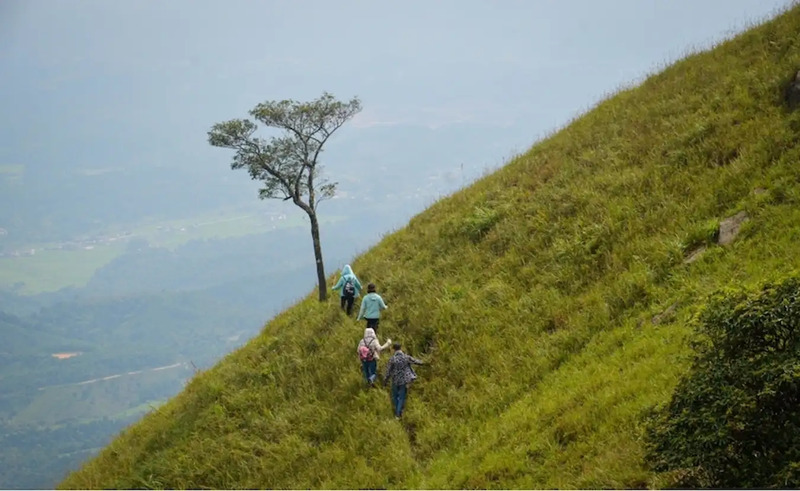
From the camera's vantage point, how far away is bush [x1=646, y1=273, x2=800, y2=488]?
282 inches

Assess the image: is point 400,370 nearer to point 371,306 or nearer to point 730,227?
point 371,306

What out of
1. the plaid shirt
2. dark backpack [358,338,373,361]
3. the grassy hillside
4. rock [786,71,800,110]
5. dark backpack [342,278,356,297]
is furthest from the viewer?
dark backpack [342,278,356,297]

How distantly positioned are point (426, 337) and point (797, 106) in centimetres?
1118

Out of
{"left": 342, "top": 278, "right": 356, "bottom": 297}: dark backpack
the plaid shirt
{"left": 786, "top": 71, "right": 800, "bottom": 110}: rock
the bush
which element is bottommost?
the bush

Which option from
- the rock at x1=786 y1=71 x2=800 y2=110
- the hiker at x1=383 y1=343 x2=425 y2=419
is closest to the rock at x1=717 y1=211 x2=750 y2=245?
the rock at x1=786 y1=71 x2=800 y2=110

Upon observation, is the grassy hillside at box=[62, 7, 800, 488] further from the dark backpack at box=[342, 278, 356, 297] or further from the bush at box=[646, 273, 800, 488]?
the bush at box=[646, 273, 800, 488]

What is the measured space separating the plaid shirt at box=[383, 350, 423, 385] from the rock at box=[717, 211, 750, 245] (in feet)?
23.3

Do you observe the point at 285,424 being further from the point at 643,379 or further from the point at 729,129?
the point at 729,129

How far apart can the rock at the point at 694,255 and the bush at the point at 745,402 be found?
7586mm

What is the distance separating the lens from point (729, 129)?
1938cm

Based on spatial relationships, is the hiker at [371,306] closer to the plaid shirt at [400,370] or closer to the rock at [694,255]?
the plaid shirt at [400,370]

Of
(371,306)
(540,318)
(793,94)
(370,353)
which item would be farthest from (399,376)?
(793,94)

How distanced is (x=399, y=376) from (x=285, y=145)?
11491 millimetres

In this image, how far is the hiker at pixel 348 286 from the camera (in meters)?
21.2
